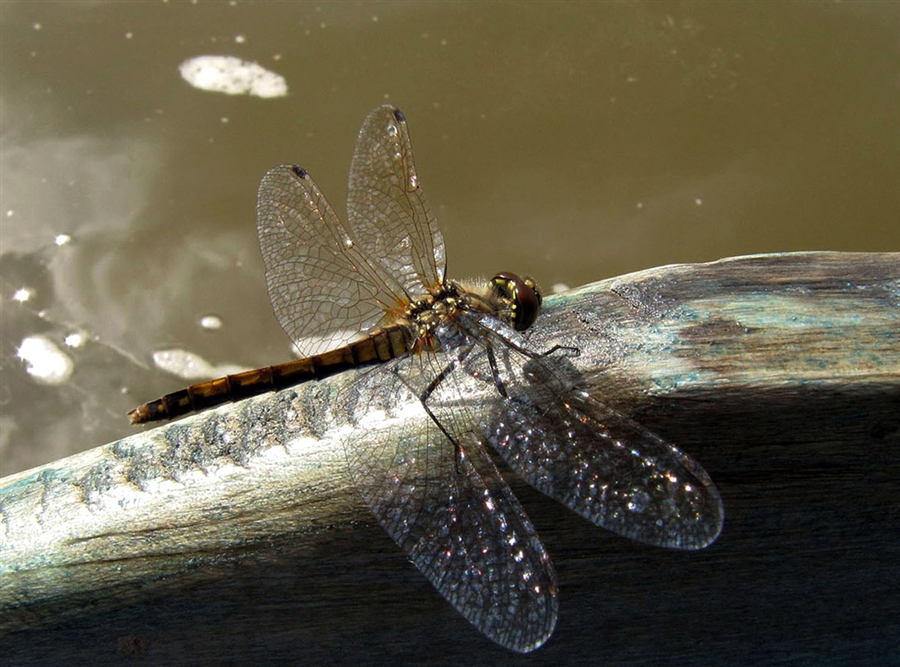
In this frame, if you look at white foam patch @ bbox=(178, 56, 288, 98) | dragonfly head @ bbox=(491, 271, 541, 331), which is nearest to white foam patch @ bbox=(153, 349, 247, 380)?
white foam patch @ bbox=(178, 56, 288, 98)

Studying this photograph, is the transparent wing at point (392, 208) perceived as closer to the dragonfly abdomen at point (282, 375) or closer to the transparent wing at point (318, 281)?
the transparent wing at point (318, 281)

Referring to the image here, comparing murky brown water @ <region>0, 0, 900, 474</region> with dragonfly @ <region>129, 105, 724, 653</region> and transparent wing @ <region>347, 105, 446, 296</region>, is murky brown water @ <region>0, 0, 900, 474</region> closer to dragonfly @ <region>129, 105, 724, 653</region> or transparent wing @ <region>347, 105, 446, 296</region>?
transparent wing @ <region>347, 105, 446, 296</region>

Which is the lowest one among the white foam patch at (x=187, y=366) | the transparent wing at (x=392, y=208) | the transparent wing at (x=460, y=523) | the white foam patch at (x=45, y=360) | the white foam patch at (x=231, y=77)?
the white foam patch at (x=187, y=366)

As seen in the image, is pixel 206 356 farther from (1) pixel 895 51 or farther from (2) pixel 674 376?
(1) pixel 895 51

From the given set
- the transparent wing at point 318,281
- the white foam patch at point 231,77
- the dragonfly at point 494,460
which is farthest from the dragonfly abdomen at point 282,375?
the white foam patch at point 231,77

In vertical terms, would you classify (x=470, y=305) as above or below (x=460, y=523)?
above

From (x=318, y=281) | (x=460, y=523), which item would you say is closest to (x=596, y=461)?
(x=460, y=523)

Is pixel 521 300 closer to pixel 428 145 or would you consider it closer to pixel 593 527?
pixel 593 527
